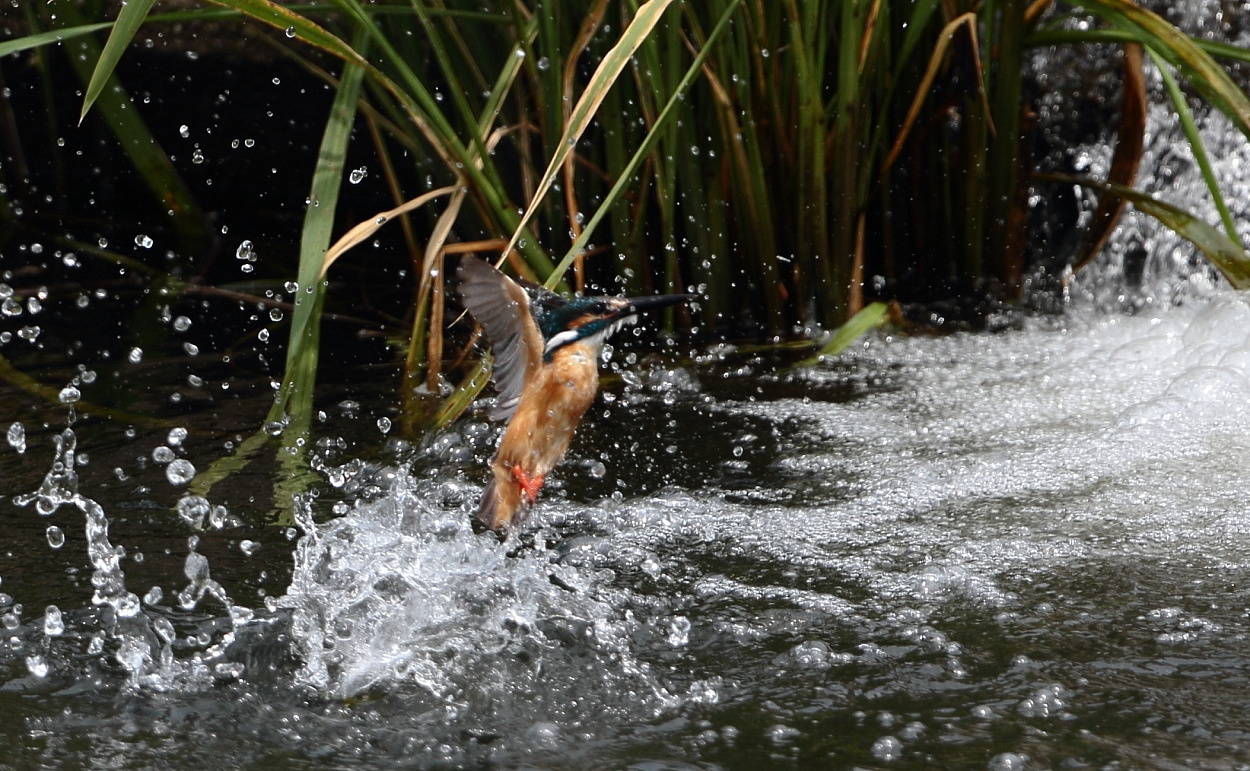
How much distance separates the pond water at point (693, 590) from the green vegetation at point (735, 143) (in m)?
0.32

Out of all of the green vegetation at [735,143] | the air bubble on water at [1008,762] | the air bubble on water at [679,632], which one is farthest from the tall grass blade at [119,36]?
the air bubble on water at [1008,762]

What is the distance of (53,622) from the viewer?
2.12 meters

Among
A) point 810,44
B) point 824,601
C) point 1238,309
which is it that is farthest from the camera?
point 1238,309

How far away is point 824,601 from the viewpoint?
7.00 ft

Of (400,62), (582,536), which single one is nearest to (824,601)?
(582,536)

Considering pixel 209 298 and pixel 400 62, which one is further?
pixel 209 298

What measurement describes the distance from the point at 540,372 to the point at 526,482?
0.71ft

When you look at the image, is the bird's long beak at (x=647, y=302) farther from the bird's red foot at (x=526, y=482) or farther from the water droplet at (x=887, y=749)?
the water droplet at (x=887, y=749)

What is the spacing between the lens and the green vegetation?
115 inches

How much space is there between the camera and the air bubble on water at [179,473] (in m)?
2.75

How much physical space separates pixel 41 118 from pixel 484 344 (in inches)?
101

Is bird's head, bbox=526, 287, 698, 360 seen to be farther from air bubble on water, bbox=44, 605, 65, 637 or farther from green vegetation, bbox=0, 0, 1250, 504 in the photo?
air bubble on water, bbox=44, 605, 65, 637

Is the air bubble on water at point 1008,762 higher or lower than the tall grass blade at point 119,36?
lower

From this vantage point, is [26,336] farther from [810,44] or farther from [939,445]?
[939,445]
